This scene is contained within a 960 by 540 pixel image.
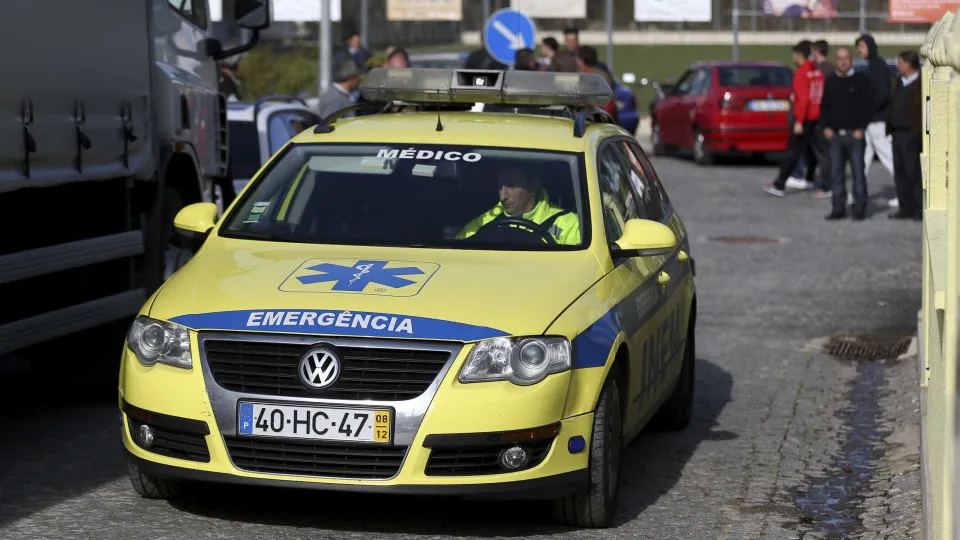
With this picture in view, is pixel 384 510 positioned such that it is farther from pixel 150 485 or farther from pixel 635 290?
pixel 635 290

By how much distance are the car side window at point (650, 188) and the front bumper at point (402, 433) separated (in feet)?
7.29

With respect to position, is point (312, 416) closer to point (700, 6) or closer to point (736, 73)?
Answer: point (736, 73)

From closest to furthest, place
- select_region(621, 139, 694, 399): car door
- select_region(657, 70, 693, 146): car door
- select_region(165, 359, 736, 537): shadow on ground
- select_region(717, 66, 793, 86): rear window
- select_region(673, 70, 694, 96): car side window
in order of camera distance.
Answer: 1. select_region(165, 359, 736, 537): shadow on ground
2. select_region(621, 139, 694, 399): car door
3. select_region(717, 66, 793, 86): rear window
4. select_region(673, 70, 694, 96): car side window
5. select_region(657, 70, 693, 146): car door

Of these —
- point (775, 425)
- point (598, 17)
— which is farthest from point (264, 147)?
point (598, 17)

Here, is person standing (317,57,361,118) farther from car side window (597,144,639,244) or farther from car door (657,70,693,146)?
car door (657,70,693,146)

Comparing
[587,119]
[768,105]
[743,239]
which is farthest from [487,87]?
[768,105]

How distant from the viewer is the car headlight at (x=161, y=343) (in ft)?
19.8

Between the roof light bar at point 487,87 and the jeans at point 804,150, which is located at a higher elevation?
the roof light bar at point 487,87

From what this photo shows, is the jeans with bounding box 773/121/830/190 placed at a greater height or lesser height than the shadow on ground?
lesser

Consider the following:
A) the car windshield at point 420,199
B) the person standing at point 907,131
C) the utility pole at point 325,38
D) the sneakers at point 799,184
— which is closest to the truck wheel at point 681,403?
the car windshield at point 420,199

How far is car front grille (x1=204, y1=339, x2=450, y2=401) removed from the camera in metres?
5.81

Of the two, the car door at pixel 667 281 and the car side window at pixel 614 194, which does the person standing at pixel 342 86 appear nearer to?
the car door at pixel 667 281

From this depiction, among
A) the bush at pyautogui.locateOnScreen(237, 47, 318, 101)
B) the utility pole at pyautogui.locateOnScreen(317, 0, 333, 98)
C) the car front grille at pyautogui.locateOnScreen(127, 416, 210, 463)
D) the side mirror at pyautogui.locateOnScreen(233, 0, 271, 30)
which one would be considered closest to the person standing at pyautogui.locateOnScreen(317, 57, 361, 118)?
the side mirror at pyautogui.locateOnScreen(233, 0, 271, 30)

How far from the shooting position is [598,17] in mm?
55625
